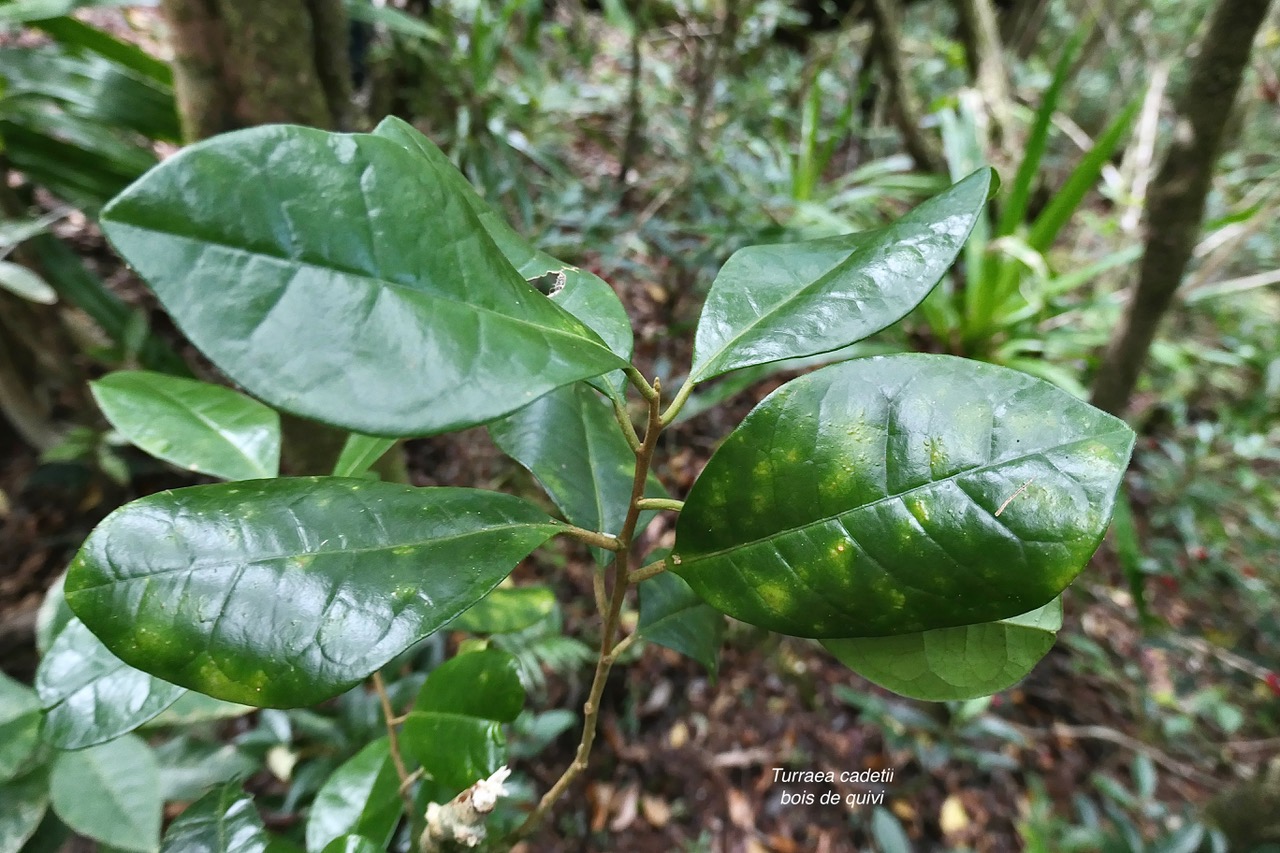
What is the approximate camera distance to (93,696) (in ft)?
1.43

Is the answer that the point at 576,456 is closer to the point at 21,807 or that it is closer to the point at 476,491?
the point at 476,491

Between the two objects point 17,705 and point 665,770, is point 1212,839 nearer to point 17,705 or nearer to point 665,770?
point 665,770

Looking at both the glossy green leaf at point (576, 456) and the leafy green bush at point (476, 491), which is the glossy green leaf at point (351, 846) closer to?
the leafy green bush at point (476, 491)

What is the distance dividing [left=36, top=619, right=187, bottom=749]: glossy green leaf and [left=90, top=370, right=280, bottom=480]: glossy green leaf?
0.51 feet

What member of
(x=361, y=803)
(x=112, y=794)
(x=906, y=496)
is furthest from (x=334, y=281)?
(x=112, y=794)

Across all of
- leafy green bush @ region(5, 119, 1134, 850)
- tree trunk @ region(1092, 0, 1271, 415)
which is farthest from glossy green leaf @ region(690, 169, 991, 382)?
tree trunk @ region(1092, 0, 1271, 415)

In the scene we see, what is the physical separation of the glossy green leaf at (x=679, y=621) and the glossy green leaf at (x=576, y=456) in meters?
0.07

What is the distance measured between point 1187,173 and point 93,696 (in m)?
1.71

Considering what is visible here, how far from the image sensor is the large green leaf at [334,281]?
0.22 meters

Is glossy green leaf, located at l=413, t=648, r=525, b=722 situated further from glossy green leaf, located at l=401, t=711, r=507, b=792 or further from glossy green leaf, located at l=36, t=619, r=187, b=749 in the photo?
glossy green leaf, located at l=36, t=619, r=187, b=749

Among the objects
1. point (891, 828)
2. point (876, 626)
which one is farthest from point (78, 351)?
point (891, 828)

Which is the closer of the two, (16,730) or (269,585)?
(269,585)

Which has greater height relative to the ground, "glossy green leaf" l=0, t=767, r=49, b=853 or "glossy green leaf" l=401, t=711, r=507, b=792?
"glossy green leaf" l=401, t=711, r=507, b=792

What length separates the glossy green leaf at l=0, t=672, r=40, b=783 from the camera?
62cm
